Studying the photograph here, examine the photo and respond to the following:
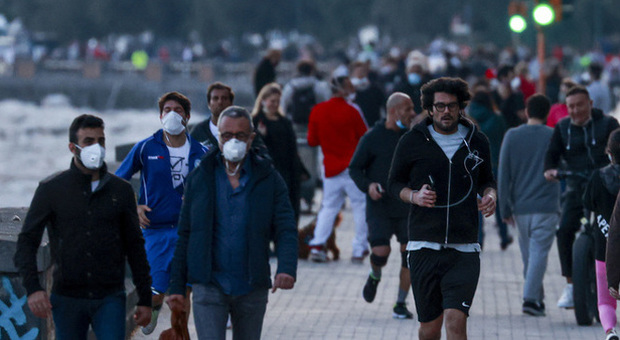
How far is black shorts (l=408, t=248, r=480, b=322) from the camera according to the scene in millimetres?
7000

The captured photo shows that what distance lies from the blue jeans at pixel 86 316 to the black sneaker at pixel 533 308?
4899 millimetres

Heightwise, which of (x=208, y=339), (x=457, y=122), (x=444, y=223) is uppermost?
(x=457, y=122)

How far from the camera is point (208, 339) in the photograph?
246 inches

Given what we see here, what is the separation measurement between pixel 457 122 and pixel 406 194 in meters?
0.46

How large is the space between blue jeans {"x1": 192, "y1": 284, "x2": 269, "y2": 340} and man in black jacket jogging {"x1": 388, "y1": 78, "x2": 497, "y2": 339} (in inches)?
44.8

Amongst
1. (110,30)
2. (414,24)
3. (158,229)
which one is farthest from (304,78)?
(110,30)

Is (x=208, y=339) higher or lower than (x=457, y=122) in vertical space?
lower

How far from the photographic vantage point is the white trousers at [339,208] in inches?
515

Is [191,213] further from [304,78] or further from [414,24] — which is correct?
[414,24]

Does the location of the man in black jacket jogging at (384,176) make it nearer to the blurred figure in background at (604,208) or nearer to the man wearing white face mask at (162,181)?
the blurred figure in background at (604,208)

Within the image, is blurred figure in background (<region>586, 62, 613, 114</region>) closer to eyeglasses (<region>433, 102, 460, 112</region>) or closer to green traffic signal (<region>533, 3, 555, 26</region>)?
green traffic signal (<region>533, 3, 555, 26</region>)

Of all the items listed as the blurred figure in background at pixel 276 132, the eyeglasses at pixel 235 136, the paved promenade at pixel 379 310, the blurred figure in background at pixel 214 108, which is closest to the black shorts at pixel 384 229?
the paved promenade at pixel 379 310

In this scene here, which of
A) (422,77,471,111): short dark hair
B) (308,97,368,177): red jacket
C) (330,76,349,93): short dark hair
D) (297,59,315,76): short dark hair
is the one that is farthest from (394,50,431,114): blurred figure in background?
(422,77,471,111): short dark hair

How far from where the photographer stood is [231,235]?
613 cm
